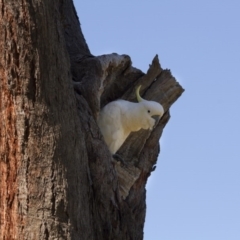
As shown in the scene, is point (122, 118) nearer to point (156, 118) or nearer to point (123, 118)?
point (123, 118)

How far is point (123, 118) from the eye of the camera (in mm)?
3633

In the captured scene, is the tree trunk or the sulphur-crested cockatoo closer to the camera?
the tree trunk

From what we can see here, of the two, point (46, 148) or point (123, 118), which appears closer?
point (46, 148)

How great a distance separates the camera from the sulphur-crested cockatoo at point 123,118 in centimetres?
350

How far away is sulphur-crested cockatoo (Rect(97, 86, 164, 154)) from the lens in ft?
11.5

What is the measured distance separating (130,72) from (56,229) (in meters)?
1.36

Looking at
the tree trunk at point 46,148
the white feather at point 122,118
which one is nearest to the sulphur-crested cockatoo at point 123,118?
the white feather at point 122,118

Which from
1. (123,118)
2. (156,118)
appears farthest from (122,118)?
(156,118)

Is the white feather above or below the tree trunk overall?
above

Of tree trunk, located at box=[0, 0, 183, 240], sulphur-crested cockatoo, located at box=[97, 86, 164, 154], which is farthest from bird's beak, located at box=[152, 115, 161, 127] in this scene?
tree trunk, located at box=[0, 0, 183, 240]

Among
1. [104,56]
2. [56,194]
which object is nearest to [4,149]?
[56,194]

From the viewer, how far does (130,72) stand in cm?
362

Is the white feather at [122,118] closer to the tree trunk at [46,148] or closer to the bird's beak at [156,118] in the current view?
the bird's beak at [156,118]

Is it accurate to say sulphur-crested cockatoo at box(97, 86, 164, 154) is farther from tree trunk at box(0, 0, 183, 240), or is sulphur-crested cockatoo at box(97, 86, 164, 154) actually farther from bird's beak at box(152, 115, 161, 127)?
tree trunk at box(0, 0, 183, 240)
